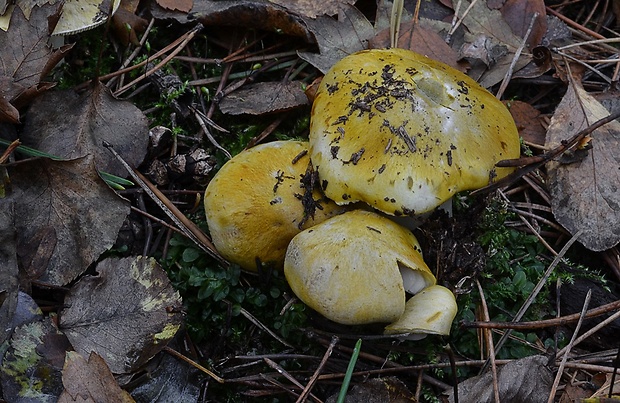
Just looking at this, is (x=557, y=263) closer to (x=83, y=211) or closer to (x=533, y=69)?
(x=533, y=69)

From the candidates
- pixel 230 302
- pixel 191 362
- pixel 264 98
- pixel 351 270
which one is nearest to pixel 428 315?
pixel 351 270

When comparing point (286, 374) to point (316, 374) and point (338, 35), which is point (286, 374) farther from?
point (338, 35)

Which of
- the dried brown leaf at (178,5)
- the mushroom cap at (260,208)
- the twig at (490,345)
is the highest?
the dried brown leaf at (178,5)

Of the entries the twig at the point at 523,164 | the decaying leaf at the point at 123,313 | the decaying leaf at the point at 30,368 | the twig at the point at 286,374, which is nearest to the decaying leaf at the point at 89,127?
the decaying leaf at the point at 123,313

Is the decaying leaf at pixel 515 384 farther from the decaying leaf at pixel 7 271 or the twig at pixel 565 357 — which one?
the decaying leaf at pixel 7 271

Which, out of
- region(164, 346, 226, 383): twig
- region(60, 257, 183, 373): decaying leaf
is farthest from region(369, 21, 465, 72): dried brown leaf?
region(164, 346, 226, 383): twig

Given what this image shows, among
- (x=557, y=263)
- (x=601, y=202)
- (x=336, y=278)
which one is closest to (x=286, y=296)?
(x=336, y=278)

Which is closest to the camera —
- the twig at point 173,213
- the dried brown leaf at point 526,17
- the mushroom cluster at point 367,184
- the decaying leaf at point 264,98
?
the mushroom cluster at point 367,184
